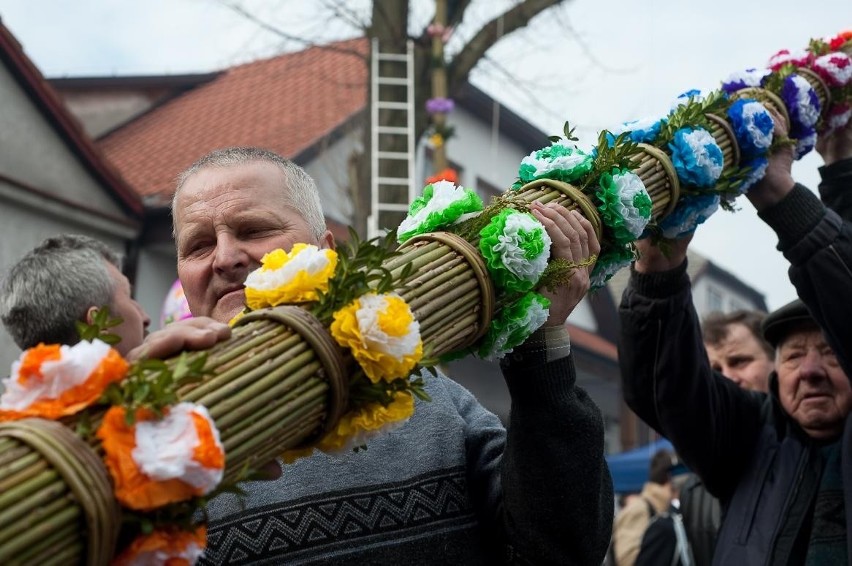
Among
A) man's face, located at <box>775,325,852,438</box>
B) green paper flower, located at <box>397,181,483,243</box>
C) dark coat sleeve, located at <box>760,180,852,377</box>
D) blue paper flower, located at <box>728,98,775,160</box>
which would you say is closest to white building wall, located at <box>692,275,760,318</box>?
man's face, located at <box>775,325,852,438</box>

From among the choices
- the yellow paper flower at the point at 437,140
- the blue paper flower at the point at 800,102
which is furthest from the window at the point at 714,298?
the blue paper flower at the point at 800,102

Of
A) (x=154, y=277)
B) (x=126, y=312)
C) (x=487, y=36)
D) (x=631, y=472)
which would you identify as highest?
(x=126, y=312)

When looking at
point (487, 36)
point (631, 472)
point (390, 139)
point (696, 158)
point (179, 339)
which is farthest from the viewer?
point (631, 472)

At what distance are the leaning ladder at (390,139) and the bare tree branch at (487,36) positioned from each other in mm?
571

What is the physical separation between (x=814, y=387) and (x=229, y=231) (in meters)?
2.03

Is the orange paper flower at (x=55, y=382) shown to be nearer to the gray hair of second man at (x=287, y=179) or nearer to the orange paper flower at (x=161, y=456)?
the orange paper flower at (x=161, y=456)

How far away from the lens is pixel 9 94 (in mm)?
10930

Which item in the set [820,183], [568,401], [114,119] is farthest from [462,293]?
[114,119]

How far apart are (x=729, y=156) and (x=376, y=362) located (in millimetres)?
1629

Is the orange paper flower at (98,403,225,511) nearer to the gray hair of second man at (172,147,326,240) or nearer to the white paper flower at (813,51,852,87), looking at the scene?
the gray hair of second man at (172,147,326,240)

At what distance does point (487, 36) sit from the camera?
10.7 metres

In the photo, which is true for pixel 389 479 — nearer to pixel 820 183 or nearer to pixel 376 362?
pixel 376 362

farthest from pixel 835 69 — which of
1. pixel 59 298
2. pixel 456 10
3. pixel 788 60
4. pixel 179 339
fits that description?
pixel 456 10

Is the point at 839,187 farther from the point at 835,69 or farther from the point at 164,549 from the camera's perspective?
the point at 164,549
